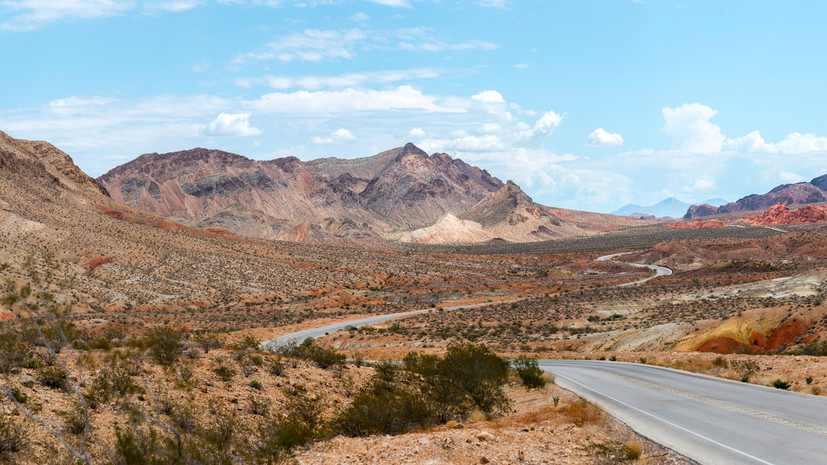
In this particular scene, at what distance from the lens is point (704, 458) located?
963 centimetres

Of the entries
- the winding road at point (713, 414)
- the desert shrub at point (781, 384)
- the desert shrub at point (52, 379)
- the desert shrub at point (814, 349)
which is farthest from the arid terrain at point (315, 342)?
the winding road at point (713, 414)

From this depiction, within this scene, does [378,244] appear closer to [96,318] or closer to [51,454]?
[96,318]

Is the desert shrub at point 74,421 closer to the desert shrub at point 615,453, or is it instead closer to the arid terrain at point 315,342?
the arid terrain at point 315,342

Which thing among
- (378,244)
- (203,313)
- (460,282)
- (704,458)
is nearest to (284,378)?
(704,458)

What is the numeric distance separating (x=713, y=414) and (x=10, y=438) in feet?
46.4

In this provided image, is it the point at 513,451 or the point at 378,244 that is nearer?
the point at 513,451

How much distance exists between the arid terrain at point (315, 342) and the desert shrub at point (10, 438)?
4cm

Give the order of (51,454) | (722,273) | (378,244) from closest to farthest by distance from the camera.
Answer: (51,454), (722,273), (378,244)

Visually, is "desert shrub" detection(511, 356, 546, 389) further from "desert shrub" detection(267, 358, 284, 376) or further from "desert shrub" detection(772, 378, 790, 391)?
"desert shrub" detection(267, 358, 284, 376)

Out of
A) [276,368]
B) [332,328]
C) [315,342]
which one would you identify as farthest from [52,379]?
[332,328]

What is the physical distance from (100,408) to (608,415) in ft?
37.0

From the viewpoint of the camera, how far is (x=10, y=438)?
8188 millimetres

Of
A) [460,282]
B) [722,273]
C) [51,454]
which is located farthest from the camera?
[460,282]

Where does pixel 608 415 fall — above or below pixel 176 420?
below
